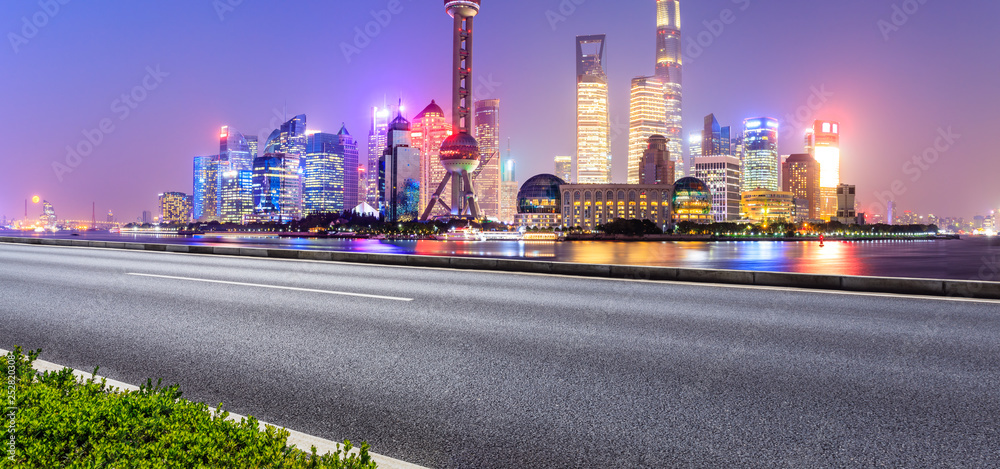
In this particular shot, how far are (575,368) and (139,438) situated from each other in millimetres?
3853

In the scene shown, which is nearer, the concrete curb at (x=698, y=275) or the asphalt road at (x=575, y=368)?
the asphalt road at (x=575, y=368)

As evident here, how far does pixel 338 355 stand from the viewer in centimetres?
654

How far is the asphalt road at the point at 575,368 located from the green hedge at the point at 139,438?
857 mm

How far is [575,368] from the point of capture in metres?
5.88

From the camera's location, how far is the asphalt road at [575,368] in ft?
13.0

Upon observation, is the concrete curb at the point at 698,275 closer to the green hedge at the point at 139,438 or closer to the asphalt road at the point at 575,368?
the asphalt road at the point at 575,368

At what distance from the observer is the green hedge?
3.06 metres
